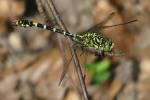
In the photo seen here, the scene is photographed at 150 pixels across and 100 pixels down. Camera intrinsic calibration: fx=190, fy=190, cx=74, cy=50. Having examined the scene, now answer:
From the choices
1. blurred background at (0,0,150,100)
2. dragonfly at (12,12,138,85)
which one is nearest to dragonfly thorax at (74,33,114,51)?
dragonfly at (12,12,138,85)

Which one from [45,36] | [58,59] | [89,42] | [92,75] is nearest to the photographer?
[89,42]

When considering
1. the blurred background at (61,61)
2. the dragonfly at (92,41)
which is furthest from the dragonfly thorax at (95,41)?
the blurred background at (61,61)

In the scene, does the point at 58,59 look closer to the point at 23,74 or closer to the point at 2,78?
the point at 23,74

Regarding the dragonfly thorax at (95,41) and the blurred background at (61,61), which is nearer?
the dragonfly thorax at (95,41)

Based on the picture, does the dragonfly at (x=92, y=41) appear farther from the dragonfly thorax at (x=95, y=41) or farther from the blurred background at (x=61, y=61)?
the blurred background at (x=61, y=61)

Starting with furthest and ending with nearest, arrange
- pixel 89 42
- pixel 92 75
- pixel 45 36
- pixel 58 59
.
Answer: pixel 45 36 < pixel 58 59 < pixel 92 75 < pixel 89 42

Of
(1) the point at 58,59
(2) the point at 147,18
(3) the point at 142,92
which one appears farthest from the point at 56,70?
(2) the point at 147,18

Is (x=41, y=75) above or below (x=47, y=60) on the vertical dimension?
below

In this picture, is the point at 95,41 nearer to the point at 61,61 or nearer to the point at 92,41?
the point at 92,41

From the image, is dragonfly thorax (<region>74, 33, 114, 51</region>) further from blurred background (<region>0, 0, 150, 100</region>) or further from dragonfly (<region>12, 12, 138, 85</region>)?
blurred background (<region>0, 0, 150, 100</region>)
